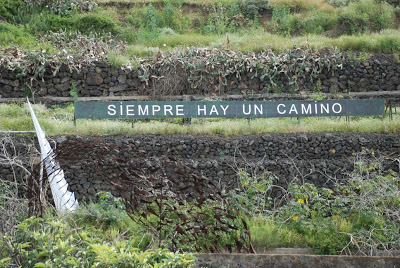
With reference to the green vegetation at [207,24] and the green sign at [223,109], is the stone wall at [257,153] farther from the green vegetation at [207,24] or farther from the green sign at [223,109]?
the green vegetation at [207,24]

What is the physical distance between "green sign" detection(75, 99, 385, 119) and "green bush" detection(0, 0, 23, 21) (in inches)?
424

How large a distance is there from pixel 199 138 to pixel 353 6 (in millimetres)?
13314

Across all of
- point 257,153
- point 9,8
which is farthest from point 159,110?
point 9,8

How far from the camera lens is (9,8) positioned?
958 inches

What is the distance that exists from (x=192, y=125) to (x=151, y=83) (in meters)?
3.92

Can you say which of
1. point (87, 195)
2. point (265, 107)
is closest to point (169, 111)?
point (265, 107)

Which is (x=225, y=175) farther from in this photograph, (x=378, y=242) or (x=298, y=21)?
(x=298, y=21)

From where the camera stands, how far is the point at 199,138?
1425 centimetres

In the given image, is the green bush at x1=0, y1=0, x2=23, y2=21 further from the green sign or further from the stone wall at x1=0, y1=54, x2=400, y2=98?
the green sign

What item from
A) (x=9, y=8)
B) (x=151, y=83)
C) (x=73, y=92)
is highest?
(x=9, y=8)

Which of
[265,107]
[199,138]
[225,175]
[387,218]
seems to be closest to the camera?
[387,218]

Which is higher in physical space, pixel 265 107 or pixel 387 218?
pixel 265 107

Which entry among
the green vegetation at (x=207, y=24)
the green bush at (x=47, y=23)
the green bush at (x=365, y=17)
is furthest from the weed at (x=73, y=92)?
the green bush at (x=365, y=17)

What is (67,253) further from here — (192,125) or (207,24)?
(207,24)
